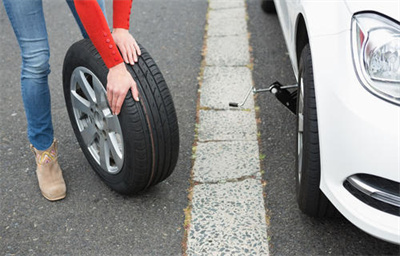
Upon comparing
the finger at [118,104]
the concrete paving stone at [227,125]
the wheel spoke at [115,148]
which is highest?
the finger at [118,104]

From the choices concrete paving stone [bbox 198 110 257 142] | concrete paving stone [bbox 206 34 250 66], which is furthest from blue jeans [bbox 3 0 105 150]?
concrete paving stone [bbox 206 34 250 66]

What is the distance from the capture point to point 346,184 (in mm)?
2020

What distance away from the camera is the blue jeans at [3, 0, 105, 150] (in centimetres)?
245

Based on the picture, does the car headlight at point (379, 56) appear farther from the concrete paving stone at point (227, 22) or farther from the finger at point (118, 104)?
the concrete paving stone at point (227, 22)

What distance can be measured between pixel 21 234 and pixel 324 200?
4.26ft

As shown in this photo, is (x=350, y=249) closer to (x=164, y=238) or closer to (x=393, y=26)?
(x=164, y=238)

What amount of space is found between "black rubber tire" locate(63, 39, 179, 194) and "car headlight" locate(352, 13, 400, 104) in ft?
2.73

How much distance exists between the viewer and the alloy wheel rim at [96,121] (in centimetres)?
250

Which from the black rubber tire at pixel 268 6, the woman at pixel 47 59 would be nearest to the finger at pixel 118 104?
the woman at pixel 47 59

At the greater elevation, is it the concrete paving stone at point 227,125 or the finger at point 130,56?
the finger at point 130,56

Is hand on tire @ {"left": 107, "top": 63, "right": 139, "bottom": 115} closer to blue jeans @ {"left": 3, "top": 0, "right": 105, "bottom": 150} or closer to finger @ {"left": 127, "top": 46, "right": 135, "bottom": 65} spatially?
finger @ {"left": 127, "top": 46, "right": 135, "bottom": 65}

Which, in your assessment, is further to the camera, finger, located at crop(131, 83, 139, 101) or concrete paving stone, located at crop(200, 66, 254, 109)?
concrete paving stone, located at crop(200, 66, 254, 109)

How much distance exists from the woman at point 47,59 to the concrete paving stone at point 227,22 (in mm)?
1995

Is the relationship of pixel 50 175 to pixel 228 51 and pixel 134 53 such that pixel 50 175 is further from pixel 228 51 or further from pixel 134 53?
pixel 228 51
